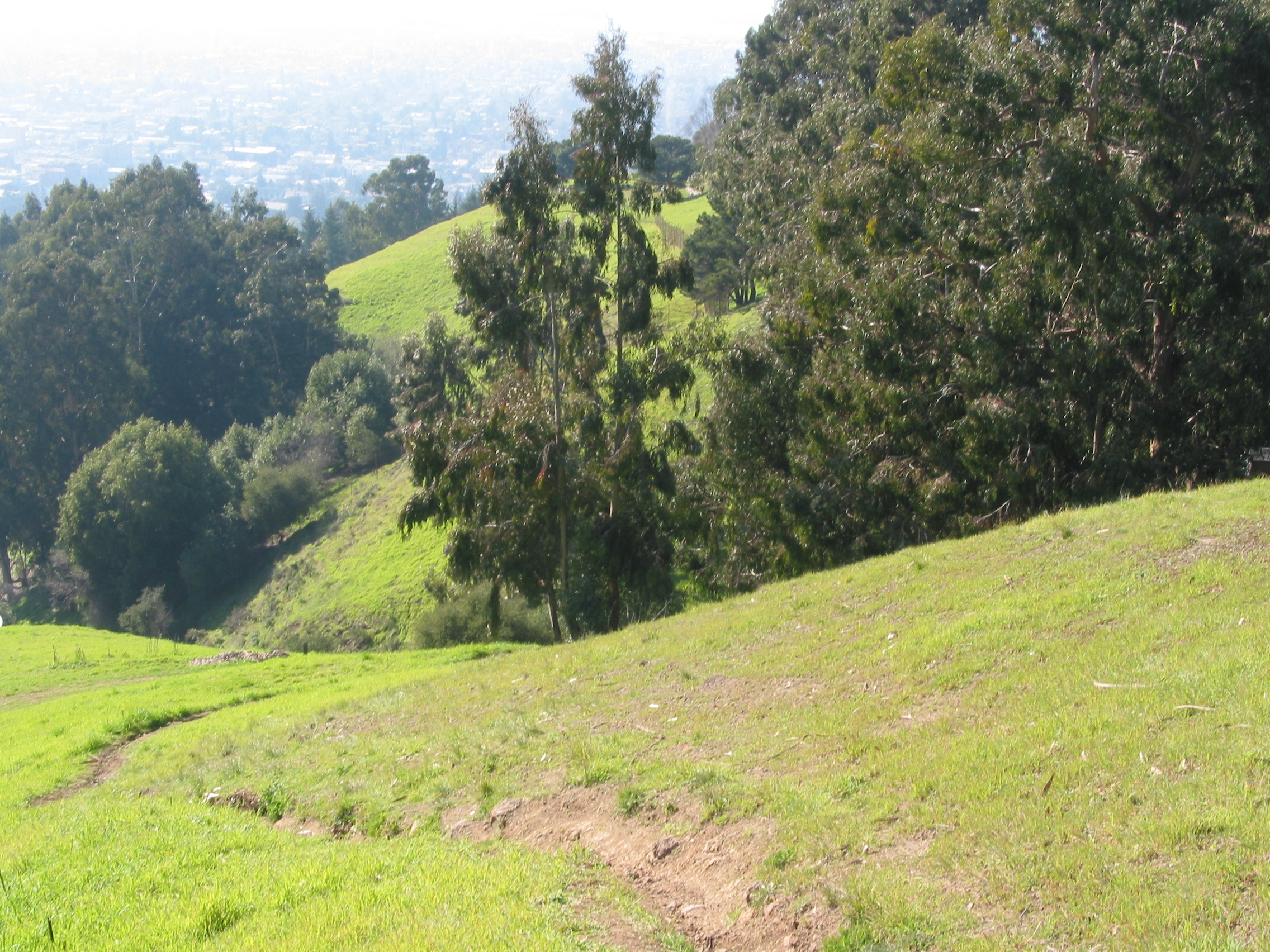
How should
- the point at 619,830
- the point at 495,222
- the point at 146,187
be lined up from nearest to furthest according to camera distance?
the point at 619,830 → the point at 495,222 → the point at 146,187

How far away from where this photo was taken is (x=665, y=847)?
791 cm

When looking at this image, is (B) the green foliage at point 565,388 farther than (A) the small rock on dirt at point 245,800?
Yes

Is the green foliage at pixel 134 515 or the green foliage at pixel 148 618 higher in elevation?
the green foliage at pixel 134 515

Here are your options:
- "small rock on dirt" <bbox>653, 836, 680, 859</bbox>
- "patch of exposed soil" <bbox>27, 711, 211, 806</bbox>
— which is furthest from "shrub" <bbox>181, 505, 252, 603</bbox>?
"small rock on dirt" <bbox>653, 836, 680, 859</bbox>

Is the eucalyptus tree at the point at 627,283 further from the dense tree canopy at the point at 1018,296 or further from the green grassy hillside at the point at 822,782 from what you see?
the green grassy hillside at the point at 822,782

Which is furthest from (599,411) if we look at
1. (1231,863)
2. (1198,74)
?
(1231,863)

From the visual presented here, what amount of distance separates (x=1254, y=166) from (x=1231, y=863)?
17406 millimetres

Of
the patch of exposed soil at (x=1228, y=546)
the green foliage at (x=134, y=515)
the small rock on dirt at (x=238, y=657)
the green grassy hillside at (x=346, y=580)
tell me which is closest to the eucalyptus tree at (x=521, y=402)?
the small rock on dirt at (x=238, y=657)

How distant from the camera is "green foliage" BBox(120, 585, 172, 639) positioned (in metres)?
58.1

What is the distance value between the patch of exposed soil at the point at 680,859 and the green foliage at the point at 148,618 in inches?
2181

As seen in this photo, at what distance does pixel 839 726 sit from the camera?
9.50 meters

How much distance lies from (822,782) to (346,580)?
47.4 m

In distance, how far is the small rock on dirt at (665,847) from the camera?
25.7 ft

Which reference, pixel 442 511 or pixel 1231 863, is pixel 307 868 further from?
pixel 442 511
